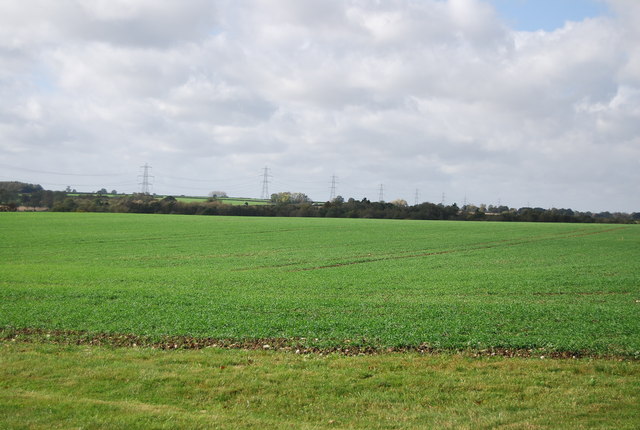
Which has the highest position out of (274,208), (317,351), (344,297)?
(274,208)

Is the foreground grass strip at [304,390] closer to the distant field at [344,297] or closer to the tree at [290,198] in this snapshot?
the distant field at [344,297]

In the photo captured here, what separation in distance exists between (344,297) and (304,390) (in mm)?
12842

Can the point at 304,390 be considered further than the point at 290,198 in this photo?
No

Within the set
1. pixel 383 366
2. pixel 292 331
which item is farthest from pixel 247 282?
pixel 383 366

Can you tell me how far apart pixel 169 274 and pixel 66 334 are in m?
16.1

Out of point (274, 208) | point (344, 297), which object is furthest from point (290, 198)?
point (344, 297)

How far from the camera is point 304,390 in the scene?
32.9 feet

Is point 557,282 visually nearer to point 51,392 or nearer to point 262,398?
point 262,398

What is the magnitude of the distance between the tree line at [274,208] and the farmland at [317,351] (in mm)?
106664

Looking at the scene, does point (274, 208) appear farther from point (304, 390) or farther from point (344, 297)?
point (304, 390)

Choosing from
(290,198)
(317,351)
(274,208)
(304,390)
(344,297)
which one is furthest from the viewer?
(290,198)

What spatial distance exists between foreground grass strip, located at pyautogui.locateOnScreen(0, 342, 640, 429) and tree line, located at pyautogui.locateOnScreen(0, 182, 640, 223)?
411 feet

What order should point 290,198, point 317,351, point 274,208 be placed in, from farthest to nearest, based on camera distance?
point 290,198, point 274,208, point 317,351

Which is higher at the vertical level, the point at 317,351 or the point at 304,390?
the point at 304,390
